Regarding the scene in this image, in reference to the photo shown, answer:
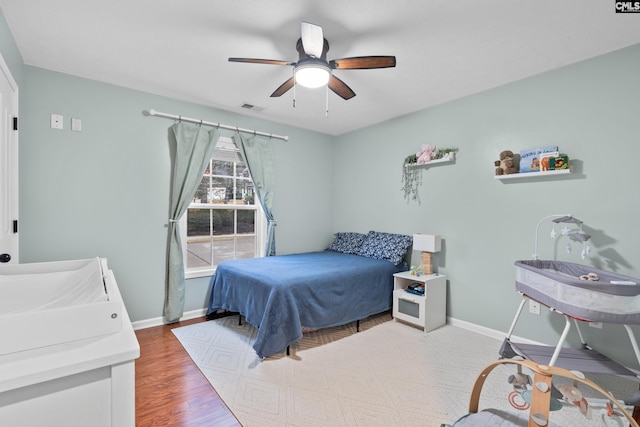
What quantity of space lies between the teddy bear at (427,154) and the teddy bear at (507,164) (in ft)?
2.43

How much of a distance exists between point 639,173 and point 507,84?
4.26ft

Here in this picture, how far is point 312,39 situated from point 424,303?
103 inches

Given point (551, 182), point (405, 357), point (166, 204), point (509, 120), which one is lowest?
point (405, 357)

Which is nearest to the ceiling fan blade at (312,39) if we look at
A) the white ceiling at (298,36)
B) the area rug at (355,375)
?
the white ceiling at (298,36)

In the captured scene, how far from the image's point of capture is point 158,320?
3219 millimetres

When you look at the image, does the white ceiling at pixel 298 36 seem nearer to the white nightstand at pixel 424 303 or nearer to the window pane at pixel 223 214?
the window pane at pixel 223 214

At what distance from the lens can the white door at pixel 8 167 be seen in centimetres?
183

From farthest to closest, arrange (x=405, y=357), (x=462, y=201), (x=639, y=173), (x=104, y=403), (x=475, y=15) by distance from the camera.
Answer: (x=462, y=201)
(x=405, y=357)
(x=639, y=173)
(x=475, y=15)
(x=104, y=403)

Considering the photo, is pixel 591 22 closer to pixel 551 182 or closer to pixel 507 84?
pixel 507 84

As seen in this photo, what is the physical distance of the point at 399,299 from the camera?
3.34 metres

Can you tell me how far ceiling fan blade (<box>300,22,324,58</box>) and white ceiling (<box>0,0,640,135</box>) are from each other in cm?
14

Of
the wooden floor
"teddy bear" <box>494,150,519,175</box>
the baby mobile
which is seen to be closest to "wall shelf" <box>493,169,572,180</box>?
"teddy bear" <box>494,150,519,175</box>

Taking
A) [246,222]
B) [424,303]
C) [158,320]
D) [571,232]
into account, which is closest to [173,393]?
[158,320]

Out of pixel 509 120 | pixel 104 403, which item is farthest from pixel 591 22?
pixel 104 403
